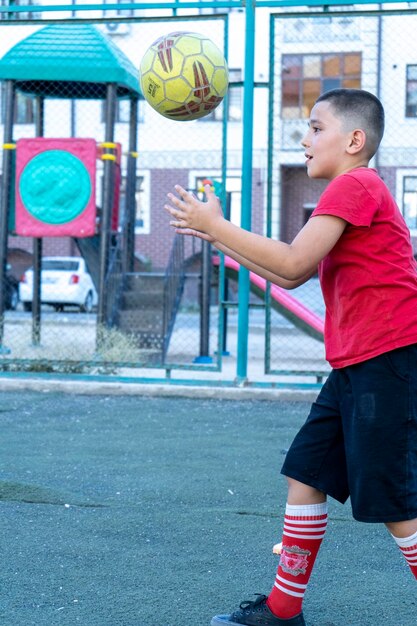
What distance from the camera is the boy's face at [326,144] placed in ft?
9.27

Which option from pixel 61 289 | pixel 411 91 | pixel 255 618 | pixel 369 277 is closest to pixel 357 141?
pixel 369 277

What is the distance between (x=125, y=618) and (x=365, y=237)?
1.36m

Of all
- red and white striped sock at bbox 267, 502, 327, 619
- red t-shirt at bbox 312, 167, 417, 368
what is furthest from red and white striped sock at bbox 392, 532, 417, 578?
red t-shirt at bbox 312, 167, 417, 368

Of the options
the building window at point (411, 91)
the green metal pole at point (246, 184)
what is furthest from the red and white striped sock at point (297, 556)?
the building window at point (411, 91)

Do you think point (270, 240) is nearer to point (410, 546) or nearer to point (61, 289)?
point (410, 546)

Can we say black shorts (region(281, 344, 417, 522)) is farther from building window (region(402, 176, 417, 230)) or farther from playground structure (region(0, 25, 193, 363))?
building window (region(402, 176, 417, 230))

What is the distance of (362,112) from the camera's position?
111 inches

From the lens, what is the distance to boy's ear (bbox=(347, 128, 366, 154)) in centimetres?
281

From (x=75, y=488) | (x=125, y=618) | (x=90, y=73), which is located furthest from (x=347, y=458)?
(x=90, y=73)

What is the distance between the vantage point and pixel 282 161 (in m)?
28.6

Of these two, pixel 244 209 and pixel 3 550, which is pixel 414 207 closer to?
pixel 244 209

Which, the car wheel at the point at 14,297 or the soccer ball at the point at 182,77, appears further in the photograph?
the car wheel at the point at 14,297

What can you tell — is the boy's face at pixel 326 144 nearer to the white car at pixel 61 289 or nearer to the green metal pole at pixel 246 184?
the green metal pole at pixel 246 184

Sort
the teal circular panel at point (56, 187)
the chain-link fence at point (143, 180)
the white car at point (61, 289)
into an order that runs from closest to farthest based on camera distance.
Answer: the chain-link fence at point (143, 180)
the teal circular panel at point (56, 187)
the white car at point (61, 289)
